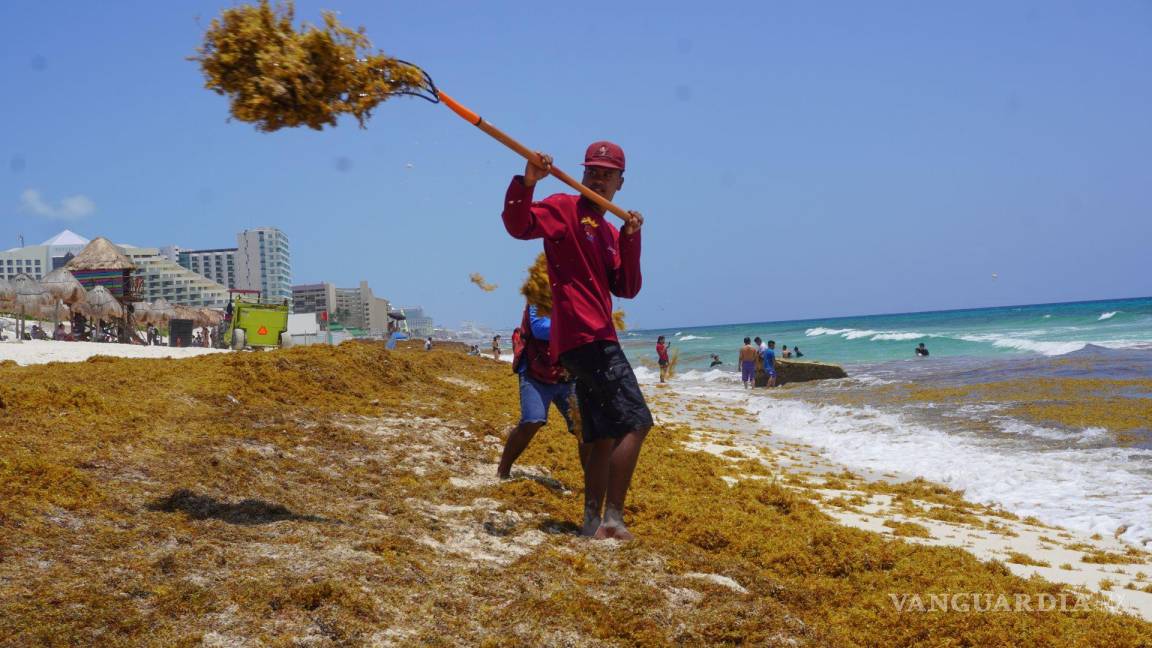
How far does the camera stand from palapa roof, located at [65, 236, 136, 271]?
4451 centimetres

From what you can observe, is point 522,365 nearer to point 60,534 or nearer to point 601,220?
point 601,220

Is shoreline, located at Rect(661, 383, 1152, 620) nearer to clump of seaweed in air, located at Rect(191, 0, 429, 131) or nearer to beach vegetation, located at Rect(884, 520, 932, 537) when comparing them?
beach vegetation, located at Rect(884, 520, 932, 537)

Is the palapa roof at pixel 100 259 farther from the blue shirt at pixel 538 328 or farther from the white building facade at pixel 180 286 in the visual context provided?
the blue shirt at pixel 538 328

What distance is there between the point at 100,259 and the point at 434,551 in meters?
48.2

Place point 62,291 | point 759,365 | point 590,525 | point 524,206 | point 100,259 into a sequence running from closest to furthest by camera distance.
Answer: point 524,206 < point 590,525 < point 759,365 < point 62,291 < point 100,259

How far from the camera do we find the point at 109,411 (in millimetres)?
5836

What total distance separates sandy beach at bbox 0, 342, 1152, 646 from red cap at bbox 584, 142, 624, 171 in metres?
1.91

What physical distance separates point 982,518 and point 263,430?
5374 mm

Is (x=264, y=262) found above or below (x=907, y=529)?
above

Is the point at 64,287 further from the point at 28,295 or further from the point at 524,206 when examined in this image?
the point at 524,206

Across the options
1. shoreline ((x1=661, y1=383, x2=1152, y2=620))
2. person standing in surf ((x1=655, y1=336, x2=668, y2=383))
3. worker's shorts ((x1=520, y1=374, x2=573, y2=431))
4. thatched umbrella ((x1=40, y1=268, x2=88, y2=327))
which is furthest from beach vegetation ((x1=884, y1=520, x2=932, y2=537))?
thatched umbrella ((x1=40, y1=268, x2=88, y2=327))


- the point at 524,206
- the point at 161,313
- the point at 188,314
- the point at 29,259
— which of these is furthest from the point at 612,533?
the point at 29,259

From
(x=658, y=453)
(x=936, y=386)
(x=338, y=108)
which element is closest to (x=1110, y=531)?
(x=658, y=453)

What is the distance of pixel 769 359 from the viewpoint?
80.1 ft
